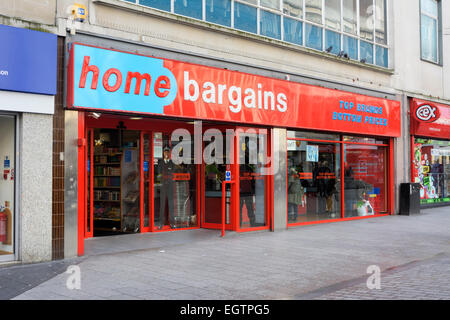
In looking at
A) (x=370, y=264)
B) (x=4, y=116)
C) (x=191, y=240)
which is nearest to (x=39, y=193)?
(x=4, y=116)

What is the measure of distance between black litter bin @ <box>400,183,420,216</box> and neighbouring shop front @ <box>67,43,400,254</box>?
3.40 metres

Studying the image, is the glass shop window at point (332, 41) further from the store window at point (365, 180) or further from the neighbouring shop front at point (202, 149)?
the store window at point (365, 180)

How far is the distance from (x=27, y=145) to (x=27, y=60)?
1391 millimetres

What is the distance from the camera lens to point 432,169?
19547mm

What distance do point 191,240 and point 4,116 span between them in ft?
15.4

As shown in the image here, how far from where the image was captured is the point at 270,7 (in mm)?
13031

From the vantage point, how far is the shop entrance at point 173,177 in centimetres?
1230

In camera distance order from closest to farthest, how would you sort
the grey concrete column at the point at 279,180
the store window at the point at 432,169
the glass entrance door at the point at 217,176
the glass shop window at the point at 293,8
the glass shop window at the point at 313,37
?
1. the glass entrance door at the point at 217,176
2. the grey concrete column at the point at 279,180
3. the glass shop window at the point at 293,8
4. the glass shop window at the point at 313,37
5. the store window at the point at 432,169

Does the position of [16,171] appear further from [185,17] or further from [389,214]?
[389,214]

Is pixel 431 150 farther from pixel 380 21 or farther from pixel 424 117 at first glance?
pixel 380 21

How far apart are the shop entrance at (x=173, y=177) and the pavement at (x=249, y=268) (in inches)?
26.0

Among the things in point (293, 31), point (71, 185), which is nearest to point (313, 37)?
point (293, 31)

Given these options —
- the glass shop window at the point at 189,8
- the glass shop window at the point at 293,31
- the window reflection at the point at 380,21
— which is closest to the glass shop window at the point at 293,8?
the glass shop window at the point at 293,31

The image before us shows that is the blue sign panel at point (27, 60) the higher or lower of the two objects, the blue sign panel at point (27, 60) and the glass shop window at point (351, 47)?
the lower
